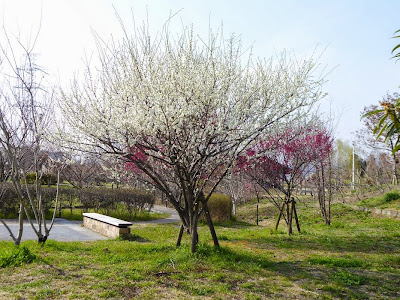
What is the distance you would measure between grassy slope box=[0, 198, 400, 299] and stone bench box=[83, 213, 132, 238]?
1930mm

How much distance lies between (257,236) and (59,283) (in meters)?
5.53

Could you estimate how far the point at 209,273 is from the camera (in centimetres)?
420

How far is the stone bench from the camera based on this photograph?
8070 millimetres

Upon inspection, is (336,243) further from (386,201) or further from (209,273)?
(386,201)

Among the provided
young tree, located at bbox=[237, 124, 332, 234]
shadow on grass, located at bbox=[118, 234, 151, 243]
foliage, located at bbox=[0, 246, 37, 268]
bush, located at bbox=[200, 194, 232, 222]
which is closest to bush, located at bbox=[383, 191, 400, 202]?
young tree, located at bbox=[237, 124, 332, 234]

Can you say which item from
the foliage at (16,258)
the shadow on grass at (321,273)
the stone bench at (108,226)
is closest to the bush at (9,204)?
the stone bench at (108,226)

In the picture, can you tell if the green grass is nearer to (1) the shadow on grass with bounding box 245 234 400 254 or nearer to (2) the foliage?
(1) the shadow on grass with bounding box 245 234 400 254

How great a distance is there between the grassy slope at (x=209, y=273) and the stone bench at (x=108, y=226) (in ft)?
6.33

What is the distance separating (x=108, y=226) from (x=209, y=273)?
5.42 meters

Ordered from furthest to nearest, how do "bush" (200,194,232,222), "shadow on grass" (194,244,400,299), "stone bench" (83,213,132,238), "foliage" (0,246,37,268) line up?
1. "bush" (200,194,232,222)
2. "stone bench" (83,213,132,238)
3. "foliage" (0,246,37,268)
4. "shadow on grass" (194,244,400,299)

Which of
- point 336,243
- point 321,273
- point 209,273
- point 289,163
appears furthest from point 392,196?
point 209,273

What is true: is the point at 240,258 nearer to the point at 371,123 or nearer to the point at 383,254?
the point at 383,254

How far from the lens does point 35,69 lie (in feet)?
19.2

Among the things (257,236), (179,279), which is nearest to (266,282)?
(179,279)
